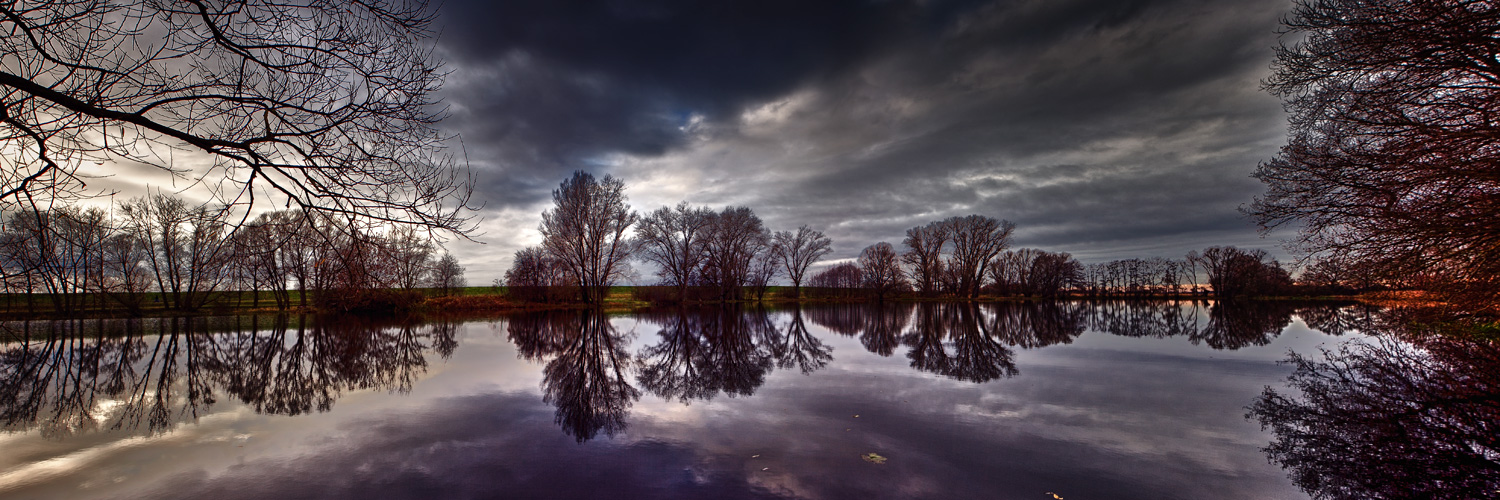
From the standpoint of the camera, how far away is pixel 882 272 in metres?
58.6

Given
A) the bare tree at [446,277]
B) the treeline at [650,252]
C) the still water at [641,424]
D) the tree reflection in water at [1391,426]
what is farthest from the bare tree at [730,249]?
the tree reflection in water at [1391,426]

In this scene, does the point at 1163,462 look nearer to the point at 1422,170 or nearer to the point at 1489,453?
the point at 1489,453

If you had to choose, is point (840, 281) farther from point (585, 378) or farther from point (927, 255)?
point (585, 378)

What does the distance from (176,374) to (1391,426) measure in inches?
778

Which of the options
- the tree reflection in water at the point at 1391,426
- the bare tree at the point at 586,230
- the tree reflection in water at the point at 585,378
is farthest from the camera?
the bare tree at the point at 586,230

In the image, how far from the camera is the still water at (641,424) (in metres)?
4.43

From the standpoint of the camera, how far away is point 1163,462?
4.89 meters

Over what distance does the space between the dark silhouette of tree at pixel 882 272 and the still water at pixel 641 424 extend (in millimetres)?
45212

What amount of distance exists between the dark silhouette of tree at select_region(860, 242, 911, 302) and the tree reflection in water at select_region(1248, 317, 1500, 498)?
47.2 m

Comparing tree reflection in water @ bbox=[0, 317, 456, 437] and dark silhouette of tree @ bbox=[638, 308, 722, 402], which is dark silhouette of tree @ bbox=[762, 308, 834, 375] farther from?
tree reflection in water @ bbox=[0, 317, 456, 437]

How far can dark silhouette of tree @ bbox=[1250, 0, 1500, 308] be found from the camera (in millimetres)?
6723

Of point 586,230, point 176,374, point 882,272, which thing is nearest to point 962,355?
point 176,374

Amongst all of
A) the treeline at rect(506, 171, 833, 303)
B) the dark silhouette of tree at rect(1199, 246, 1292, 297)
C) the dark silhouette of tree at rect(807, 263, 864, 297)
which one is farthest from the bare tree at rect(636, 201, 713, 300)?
the dark silhouette of tree at rect(1199, 246, 1292, 297)

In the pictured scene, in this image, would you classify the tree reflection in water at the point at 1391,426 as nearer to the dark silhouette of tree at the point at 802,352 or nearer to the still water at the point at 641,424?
the still water at the point at 641,424
